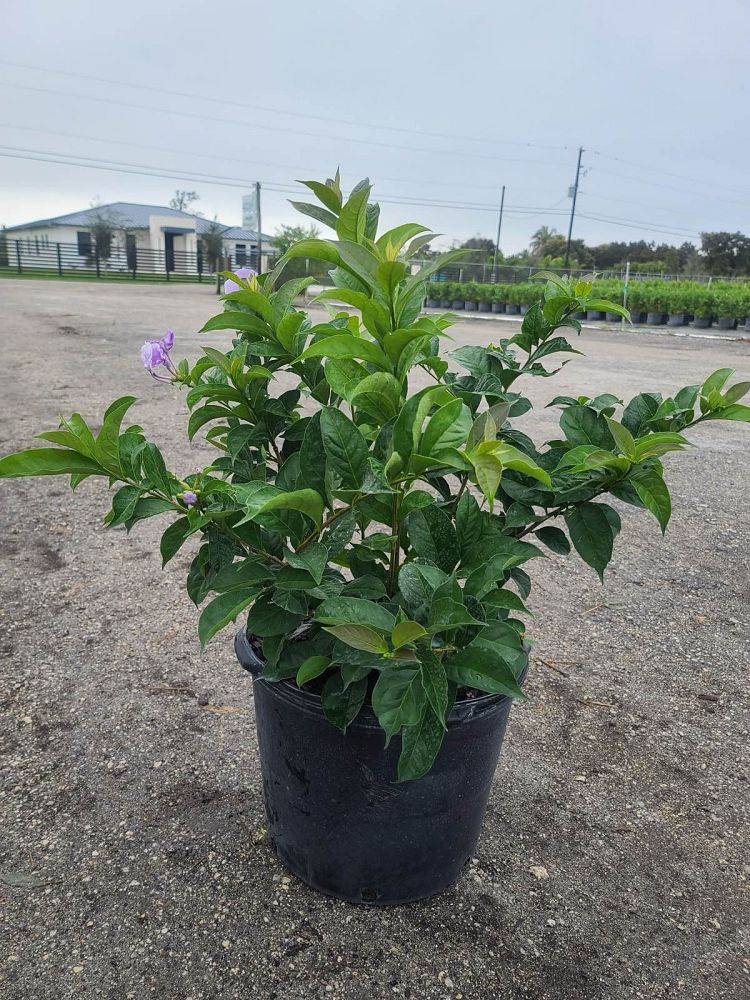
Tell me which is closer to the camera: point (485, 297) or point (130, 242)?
point (485, 297)

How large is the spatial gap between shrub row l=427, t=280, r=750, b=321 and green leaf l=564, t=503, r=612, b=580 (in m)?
15.2

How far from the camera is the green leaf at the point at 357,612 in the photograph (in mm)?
1125

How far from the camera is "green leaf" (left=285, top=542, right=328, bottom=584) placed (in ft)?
3.59

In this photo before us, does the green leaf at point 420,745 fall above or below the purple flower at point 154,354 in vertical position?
below

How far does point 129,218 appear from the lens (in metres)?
50.1

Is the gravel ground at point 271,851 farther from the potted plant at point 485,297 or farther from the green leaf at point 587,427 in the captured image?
the potted plant at point 485,297

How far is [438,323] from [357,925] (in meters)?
1.26

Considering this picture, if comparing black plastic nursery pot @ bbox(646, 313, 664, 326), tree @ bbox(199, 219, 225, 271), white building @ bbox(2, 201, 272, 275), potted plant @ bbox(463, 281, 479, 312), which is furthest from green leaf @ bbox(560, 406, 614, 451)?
tree @ bbox(199, 219, 225, 271)

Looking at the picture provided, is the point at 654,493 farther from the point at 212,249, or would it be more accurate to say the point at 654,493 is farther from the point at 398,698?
the point at 212,249

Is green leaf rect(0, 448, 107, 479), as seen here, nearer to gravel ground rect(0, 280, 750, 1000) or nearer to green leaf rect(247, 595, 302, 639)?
green leaf rect(247, 595, 302, 639)

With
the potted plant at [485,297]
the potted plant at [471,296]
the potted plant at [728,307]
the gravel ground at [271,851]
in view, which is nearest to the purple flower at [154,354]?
the gravel ground at [271,851]

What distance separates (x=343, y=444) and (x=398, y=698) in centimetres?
41

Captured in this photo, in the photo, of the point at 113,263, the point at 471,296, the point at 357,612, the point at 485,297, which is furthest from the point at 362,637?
the point at 113,263

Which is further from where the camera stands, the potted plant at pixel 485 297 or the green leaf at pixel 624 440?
the potted plant at pixel 485 297
